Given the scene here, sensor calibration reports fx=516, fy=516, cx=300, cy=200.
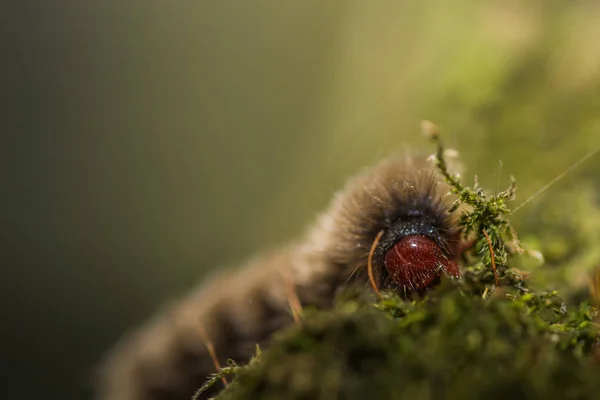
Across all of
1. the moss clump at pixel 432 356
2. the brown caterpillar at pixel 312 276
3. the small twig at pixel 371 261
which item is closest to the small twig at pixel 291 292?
the brown caterpillar at pixel 312 276

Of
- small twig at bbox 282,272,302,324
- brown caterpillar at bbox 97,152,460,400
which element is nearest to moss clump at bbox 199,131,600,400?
brown caterpillar at bbox 97,152,460,400

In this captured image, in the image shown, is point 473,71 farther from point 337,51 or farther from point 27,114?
point 27,114

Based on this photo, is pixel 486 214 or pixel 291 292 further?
pixel 291 292

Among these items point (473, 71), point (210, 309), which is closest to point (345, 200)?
point (210, 309)

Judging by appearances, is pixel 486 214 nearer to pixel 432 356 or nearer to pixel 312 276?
pixel 432 356

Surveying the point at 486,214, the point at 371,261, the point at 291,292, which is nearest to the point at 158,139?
the point at 291,292
